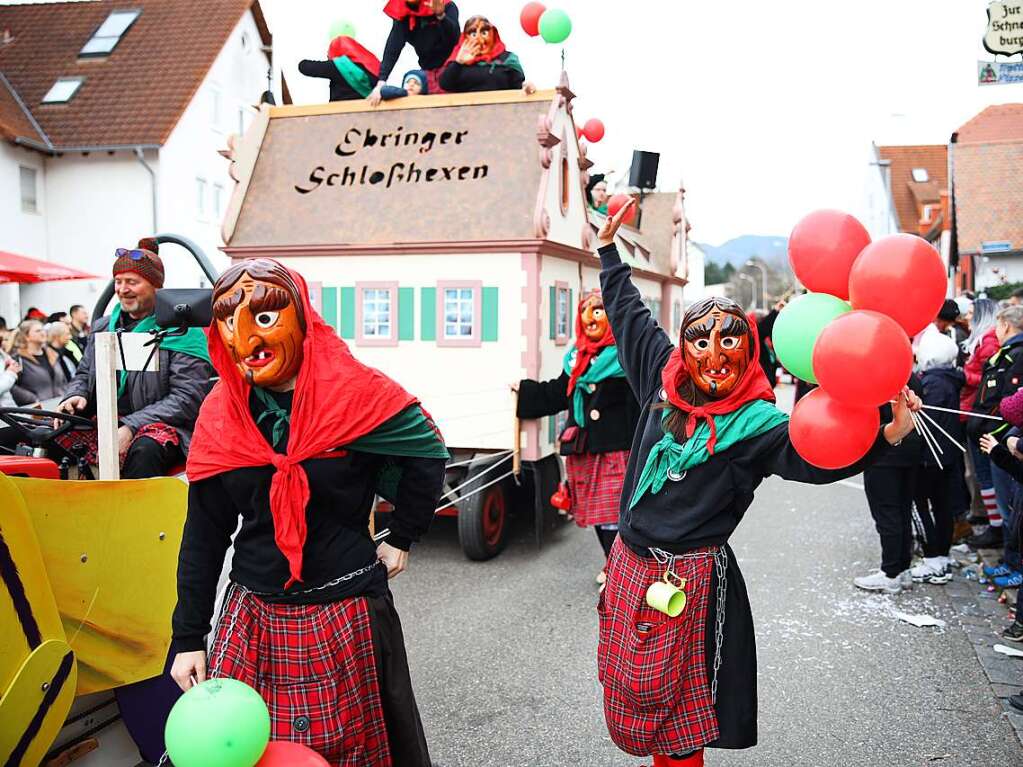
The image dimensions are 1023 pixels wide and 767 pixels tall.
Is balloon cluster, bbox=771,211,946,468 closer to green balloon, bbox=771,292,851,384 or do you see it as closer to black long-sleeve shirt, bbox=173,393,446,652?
green balloon, bbox=771,292,851,384

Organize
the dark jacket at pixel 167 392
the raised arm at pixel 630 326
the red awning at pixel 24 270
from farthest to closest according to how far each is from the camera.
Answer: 1. the red awning at pixel 24 270
2. the dark jacket at pixel 167 392
3. the raised arm at pixel 630 326

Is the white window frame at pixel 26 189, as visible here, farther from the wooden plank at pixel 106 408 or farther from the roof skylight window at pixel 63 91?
the wooden plank at pixel 106 408

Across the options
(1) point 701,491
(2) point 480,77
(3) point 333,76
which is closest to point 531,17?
(2) point 480,77

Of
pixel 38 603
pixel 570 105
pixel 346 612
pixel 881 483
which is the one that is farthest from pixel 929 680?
pixel 570 105

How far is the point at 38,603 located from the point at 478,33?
19.6 feet

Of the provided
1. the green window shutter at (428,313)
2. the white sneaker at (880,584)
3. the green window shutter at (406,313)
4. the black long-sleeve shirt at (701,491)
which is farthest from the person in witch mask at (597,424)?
the black long-sleeve shirt at (701,491)

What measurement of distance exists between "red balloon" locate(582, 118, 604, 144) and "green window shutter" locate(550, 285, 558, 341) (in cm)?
363

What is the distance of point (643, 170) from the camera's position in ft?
37.0

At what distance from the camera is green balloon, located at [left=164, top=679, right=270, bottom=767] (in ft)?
6.12

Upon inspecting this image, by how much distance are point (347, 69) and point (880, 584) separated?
584 centimetres

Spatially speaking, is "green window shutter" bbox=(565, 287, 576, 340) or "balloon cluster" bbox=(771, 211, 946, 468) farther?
"green window shutter" bbox=(565, 287, 576, 340)

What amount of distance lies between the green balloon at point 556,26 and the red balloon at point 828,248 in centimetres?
534

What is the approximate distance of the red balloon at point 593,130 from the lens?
985 centimetres

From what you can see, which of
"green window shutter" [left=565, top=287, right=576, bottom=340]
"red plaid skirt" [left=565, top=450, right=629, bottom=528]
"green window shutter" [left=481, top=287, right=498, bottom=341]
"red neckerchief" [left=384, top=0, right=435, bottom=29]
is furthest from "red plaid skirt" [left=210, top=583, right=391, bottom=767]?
"red neckerchief" [left=384, top=0, right=435, bottom=29]
